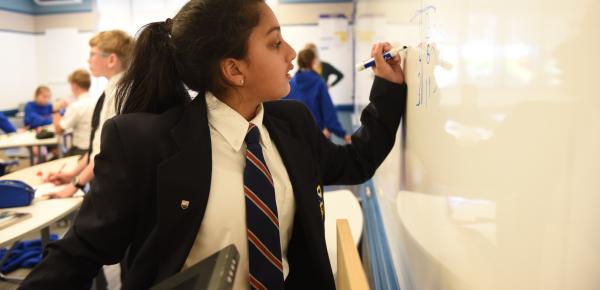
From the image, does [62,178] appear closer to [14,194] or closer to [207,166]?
[14,194]

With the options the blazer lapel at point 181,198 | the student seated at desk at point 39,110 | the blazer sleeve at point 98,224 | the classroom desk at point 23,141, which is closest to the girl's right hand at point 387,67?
the blazer lapel at point 181,198

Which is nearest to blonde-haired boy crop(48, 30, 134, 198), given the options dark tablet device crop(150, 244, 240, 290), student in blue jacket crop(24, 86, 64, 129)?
dark tablet device crop(150, 244, 240, 290)

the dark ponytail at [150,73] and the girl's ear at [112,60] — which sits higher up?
the girl's ear at [112,60]

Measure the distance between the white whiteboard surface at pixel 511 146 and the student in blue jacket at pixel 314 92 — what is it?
2912 millimetres

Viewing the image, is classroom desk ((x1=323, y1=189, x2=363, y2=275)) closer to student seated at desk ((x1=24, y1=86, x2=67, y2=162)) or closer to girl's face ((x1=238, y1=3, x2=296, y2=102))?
girl's face ((x1=238, y1=3, x2=296, y2=102))

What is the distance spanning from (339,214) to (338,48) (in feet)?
17.3

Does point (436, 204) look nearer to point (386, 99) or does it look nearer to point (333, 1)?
point (386, 99)

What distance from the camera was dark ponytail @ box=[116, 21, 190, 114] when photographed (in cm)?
106

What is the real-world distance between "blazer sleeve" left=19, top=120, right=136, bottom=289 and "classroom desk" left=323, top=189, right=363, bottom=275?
0.79 m

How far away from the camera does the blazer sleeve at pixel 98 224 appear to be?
91 centimetres

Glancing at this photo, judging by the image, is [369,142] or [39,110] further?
[39,110]

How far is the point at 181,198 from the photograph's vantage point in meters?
0.94

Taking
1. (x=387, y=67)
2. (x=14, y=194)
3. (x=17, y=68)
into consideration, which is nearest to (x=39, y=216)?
(x=14, y=194)

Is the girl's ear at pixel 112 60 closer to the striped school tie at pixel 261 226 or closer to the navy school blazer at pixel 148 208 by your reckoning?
the navy school blazer at pixel 148 208
